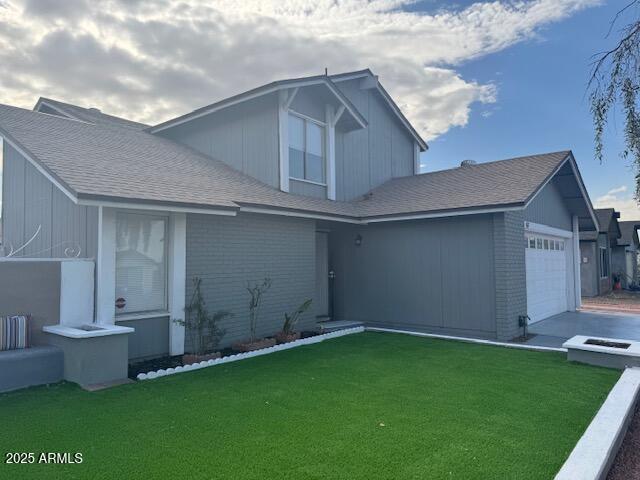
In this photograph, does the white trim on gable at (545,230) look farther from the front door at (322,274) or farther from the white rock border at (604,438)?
the white rock border at (604,438)

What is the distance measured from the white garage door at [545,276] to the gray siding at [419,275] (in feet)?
7.08

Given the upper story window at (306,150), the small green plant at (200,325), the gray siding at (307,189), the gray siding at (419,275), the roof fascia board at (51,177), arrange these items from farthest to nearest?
the upper story window at (306,150) < the gray siding at (307,189) < the gray siding at (419,275) < the small green plant at (200,325) < the roof fascia board at (51,177)

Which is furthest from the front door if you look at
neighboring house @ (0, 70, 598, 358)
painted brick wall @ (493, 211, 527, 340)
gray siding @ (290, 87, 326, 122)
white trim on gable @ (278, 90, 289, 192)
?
painted brick wall @ (493, 211, 527, 340)

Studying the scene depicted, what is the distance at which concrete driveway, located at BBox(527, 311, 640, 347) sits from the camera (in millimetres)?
9930

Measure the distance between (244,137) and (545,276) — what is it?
9.56 metres

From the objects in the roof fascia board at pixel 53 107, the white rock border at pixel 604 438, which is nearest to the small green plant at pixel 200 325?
the white rock border at pixel 604 438

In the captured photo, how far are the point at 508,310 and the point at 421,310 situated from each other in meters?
2.20

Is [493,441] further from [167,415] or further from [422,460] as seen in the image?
[167,415]

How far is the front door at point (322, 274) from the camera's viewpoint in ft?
41.1

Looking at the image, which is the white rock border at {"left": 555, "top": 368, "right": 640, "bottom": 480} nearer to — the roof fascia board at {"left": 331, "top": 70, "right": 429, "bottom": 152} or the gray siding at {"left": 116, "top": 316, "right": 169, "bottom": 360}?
the gray siding at {"left": 116, "top": 316, "right": 169, "bottom": 360}

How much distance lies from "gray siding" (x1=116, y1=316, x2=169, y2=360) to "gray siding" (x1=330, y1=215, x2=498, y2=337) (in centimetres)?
605

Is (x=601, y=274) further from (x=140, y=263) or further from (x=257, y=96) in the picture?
(x=140, y=263)

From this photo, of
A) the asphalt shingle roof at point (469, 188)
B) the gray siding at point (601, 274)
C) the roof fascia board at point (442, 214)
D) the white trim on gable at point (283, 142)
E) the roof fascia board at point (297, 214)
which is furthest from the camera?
the gray siding at point (601, 274)

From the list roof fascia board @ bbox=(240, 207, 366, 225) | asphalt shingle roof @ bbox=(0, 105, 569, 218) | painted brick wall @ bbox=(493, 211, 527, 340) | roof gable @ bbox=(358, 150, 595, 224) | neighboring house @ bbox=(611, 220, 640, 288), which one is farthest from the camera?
neighboring house @ bbox=(611, 220, 640, 288)
